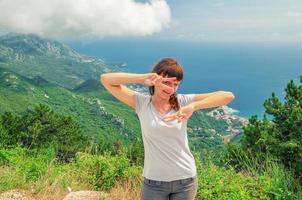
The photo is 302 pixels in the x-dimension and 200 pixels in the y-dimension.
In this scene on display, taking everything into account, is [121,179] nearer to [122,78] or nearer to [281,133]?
[122,78]

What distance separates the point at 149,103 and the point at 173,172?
46 cm

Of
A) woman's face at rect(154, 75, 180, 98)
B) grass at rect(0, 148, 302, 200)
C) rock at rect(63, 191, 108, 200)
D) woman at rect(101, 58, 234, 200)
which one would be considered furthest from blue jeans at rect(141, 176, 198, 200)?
rock at rect(63, 191, 108, 200)

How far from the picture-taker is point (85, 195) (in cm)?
484

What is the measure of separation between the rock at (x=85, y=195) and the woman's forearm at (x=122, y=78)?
7.05 ft

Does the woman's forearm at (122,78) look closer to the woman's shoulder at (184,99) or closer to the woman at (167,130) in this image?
the woman at (167,130)

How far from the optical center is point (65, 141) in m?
36.2

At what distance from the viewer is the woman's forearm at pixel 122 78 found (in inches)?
109

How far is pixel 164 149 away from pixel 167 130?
0.39 feet

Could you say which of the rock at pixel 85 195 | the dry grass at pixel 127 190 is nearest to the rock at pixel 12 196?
the rock at pixel 85 195

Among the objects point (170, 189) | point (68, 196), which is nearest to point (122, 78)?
point (170, 189)

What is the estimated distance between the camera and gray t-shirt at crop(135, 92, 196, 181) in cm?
264

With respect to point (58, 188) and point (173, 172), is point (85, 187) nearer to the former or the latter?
point (58, 188)

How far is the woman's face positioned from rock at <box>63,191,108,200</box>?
2.42 m

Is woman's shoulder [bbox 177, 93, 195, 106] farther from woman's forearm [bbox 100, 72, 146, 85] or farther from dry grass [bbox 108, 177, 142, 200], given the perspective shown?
dry grass [bbox 108, 177, 142, 200]
